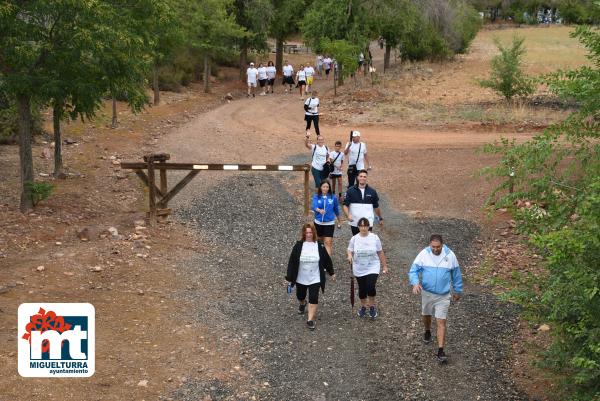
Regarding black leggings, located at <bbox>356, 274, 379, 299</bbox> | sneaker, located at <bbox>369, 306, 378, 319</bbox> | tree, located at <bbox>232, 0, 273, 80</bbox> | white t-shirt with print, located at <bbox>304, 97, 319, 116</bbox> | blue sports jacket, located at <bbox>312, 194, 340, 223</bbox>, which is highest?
tree, located at <bbox>232, 0, 273, 80</bbox>

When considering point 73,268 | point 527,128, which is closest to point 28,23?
point 73,268

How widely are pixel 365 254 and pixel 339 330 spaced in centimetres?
114

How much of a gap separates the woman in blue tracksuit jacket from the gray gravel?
835mm

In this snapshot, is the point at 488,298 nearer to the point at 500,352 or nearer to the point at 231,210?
the point at 500,352

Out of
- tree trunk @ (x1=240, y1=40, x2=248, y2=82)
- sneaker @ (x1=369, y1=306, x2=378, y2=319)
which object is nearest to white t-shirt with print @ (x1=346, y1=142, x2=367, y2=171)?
sneaker @ (x1=369, y1=306, x2=378, y2=319)

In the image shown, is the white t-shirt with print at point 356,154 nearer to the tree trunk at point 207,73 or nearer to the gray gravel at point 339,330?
the gray gravel at point 339,330

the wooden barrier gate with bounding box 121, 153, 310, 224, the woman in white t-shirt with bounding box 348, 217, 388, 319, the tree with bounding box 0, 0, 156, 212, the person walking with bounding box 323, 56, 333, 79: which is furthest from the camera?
the person walking with bounding box 323, 56, 333, 79

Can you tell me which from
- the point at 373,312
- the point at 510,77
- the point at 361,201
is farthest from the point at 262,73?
the point at 373,312

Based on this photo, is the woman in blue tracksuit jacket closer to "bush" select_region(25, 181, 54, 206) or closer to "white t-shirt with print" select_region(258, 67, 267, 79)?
"bush" select_region(25, 181, 54, 206)

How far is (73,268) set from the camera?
1123cm

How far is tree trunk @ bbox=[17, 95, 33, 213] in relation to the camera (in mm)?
14039

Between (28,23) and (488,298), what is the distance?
9752 millimetres

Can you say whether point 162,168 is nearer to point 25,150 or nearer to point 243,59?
point 25,150

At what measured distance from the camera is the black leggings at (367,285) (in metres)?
9.55
